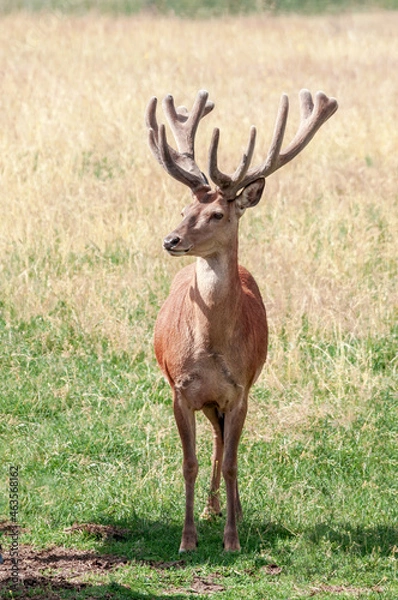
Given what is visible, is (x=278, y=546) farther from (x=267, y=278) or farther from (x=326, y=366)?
(x=267, y=278)

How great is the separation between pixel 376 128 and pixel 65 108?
4.36 metres

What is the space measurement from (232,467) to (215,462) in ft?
1.92

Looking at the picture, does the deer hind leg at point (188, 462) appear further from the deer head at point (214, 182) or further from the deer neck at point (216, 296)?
the deer head at point (214, 182)

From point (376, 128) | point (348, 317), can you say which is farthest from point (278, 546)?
point (376, 128)

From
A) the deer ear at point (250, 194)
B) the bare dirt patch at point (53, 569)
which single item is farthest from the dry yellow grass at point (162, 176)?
the bare dirt patch at point (53, 569)

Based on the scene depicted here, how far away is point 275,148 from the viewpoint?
7129mm

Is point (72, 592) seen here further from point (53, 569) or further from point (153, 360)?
point (153, 360)

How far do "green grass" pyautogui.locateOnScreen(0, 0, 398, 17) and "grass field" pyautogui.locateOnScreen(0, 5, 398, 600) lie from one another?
11.3 metres

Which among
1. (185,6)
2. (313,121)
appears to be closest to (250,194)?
(313,121)

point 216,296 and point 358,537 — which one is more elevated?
point 216,296

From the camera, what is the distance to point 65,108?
16.6m

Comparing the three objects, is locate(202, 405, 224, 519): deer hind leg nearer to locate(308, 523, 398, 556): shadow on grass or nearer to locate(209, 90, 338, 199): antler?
locate(308, 523, 398, 556): shadow on grass

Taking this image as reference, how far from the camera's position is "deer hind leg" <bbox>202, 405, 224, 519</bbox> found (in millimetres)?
7520

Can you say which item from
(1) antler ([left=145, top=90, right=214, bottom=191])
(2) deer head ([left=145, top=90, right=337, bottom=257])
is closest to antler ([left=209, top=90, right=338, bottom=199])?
(2) deer head ([left=145, top=90, right=337, bottom=257])
